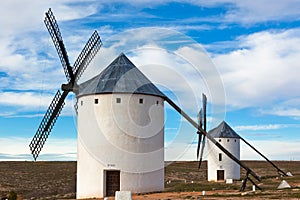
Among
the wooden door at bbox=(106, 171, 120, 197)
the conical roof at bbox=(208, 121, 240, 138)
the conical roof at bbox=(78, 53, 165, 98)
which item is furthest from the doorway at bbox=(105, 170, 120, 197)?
the conical roof at bbox=(208, 121, 240, 138)

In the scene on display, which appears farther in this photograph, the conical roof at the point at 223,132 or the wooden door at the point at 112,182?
the conical roof at the point at 223,132

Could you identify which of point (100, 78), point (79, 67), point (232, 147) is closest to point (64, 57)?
point (79, 67)

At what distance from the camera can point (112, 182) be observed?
28562 mm

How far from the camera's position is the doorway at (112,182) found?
28469mm

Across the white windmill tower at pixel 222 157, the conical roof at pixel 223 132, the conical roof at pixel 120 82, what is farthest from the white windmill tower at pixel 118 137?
the conical roof at pixel 223 132

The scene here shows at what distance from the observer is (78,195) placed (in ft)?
97.0

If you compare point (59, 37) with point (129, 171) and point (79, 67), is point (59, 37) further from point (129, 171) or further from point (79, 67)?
point (129, 171)

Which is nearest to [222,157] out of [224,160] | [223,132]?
[224,160]

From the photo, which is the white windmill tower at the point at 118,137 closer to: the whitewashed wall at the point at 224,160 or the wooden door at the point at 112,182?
the wooden door at the point at 112,182

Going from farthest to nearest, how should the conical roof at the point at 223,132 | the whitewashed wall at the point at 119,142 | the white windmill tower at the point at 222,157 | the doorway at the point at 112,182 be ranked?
the conical roof at the point at 223,132
the white windmill tower at the point at 222,157
the doorway at the point at 112,182
the whitewashed wall at the point at 119,142

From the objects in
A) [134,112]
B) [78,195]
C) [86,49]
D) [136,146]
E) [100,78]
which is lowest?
[78,195]

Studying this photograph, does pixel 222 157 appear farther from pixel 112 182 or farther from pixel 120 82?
pixel 120 82

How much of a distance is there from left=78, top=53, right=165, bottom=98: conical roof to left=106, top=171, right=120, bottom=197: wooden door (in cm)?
467

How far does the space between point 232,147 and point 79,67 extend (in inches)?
955
